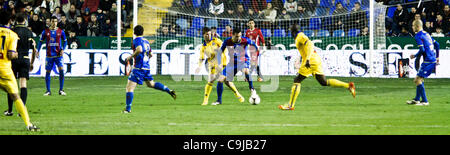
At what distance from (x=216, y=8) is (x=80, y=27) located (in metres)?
6.00

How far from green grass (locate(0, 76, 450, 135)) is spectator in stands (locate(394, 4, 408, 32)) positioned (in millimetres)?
8287

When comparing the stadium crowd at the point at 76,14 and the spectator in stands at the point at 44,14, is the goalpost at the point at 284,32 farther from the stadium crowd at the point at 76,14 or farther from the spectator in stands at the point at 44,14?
the spectator in stands at the point at 44,14

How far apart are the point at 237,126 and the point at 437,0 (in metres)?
20.5

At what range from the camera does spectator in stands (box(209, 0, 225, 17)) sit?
28655mm

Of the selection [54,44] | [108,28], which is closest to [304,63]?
[54,44]

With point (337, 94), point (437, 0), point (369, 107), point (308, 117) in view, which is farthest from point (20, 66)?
point (437, 0)

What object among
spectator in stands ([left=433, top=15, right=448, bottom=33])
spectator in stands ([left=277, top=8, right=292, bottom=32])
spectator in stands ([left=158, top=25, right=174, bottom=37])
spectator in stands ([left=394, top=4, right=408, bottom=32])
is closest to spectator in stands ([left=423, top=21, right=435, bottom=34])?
spectator in stands ([left=433, top=15, right=448, bottom=33])

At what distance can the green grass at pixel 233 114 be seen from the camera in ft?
34.8

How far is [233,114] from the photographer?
1302 cm

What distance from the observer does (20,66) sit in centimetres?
1298

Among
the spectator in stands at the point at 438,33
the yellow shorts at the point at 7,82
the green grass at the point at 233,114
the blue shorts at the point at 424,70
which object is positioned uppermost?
the spectator in stands at the point at 438,33

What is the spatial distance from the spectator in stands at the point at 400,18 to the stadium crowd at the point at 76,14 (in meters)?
11.9

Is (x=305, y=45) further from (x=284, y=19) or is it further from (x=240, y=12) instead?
(x=240, y=12)

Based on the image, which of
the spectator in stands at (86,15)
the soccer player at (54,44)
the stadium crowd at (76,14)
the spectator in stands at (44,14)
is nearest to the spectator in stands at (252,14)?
the stadium crowd at (76,14)
